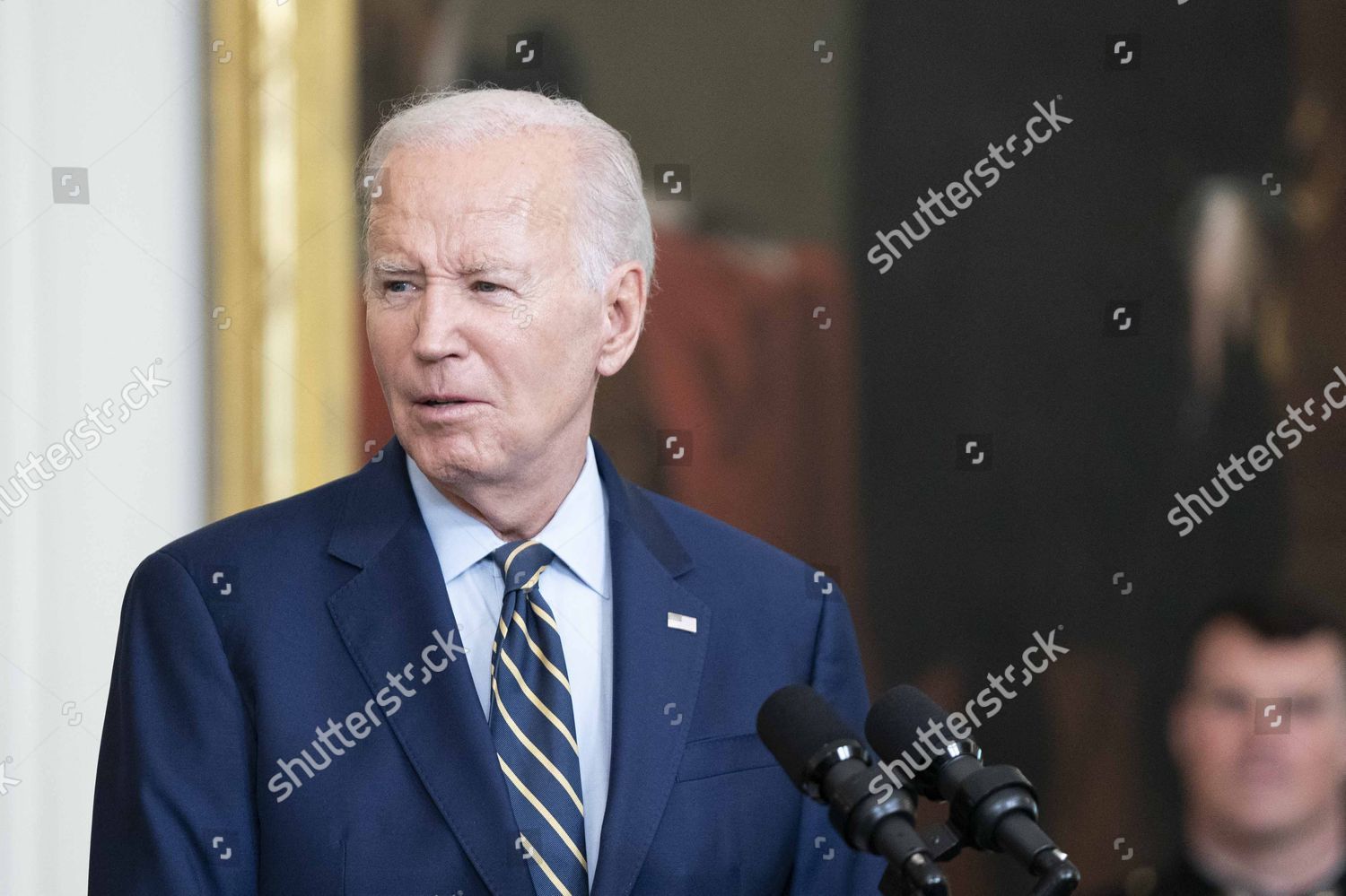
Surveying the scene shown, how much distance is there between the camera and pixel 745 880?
5.30ft

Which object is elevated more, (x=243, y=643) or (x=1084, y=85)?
(x=1084, y=85)

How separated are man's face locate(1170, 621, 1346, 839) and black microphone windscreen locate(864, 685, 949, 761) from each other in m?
1.52

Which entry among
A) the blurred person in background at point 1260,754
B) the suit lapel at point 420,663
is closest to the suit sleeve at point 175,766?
the suit lapel at point 420,663

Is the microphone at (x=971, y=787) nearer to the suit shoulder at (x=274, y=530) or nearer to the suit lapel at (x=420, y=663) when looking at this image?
the suit lapel at (x=420, y=663)

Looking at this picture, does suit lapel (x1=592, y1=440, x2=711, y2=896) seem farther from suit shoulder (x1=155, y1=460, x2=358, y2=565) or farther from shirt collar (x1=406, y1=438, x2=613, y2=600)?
suit shoulder (x1=155, y1=460, x2=358, y2=565)

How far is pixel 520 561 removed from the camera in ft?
5.20

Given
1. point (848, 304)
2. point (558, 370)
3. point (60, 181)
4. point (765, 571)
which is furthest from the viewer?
point (848, 304)

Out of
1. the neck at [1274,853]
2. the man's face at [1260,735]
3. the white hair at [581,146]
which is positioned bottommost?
the neck at [1274,853]

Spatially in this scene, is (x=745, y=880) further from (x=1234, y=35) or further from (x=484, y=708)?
(x=1234, y=35)

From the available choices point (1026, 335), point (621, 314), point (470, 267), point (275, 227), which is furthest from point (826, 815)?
point (275, 227)

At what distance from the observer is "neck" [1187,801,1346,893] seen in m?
2.44

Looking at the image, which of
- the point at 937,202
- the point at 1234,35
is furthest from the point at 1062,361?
the point at 1234,35

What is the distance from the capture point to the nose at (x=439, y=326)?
150 cm

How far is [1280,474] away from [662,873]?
4.91 ft
